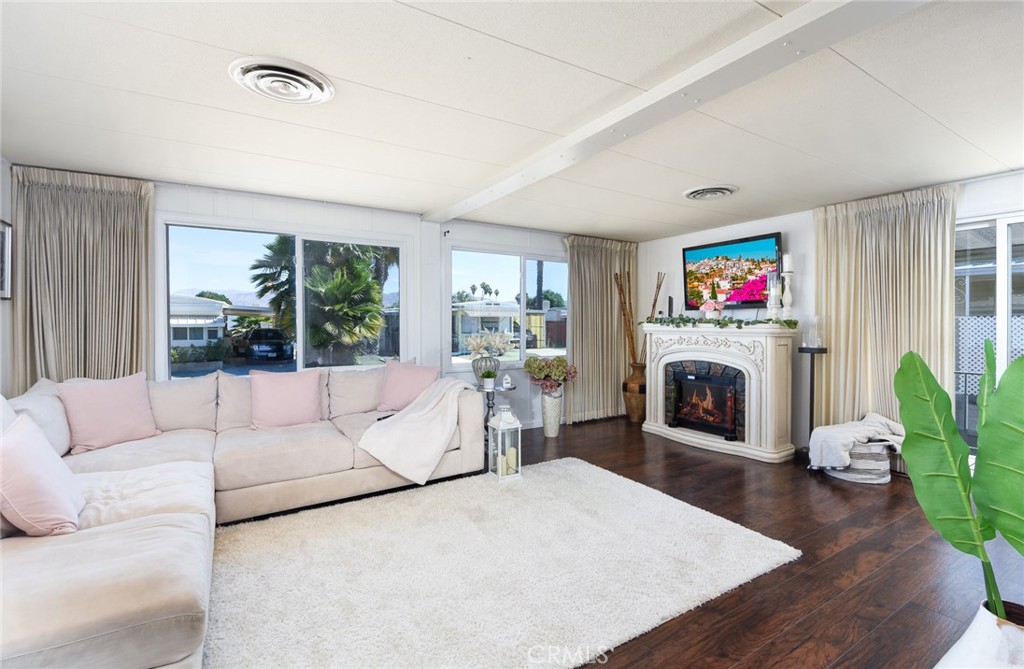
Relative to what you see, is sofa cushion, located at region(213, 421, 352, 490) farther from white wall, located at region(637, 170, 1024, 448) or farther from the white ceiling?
white wall, located at region(637, 170, 1024, 448)

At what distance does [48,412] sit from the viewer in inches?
105

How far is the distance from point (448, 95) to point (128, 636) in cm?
233

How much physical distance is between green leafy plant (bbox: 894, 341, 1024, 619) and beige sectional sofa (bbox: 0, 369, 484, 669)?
193 cm

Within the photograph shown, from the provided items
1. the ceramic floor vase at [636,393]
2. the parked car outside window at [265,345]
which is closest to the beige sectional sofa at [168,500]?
the parked car outside window at [265,345]

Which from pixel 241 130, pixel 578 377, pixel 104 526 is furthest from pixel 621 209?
pixel 104 526

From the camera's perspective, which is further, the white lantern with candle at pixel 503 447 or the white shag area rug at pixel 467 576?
the white lantern with candle at pixel 503 447

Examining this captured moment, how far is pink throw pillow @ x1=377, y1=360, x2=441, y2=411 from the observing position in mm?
3947

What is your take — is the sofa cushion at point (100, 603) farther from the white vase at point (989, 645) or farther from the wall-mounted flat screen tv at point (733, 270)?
the wall-mounted flat screen tv at point (733, 270)

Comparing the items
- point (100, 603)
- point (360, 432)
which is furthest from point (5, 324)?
point (100, 603)

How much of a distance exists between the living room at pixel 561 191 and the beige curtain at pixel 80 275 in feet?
0.11

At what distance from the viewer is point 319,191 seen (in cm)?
396

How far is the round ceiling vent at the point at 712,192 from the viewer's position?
3717 millimetres

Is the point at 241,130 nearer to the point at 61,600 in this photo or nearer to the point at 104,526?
the point at 104,526

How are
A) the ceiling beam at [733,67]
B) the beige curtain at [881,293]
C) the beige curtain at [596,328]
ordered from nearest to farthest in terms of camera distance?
the ceiling beam at [733,67], the beige curtain at [881,293], the beige curtain at [596,328]
